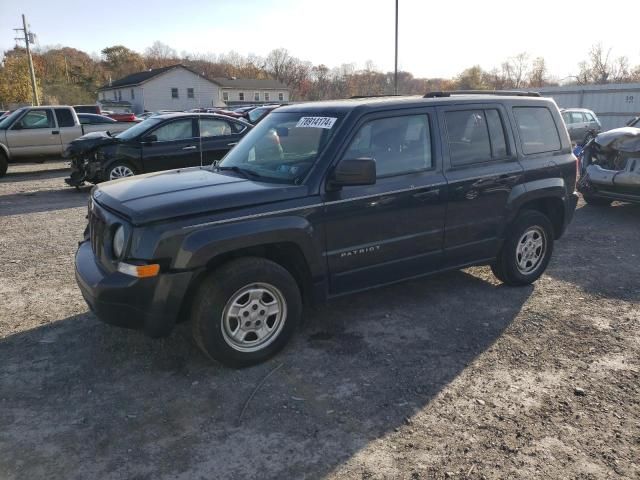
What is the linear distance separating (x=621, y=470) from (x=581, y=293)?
2.81m

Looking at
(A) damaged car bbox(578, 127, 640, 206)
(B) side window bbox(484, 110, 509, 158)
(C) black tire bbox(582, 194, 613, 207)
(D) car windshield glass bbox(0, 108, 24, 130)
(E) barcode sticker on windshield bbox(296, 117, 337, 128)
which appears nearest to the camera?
(E) barcode sticker on windshield bbox(296, 117, 337, 128)

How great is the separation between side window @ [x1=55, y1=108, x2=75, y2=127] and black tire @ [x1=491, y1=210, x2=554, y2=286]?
43.8ft

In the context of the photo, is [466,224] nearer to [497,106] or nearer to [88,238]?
[497,106]

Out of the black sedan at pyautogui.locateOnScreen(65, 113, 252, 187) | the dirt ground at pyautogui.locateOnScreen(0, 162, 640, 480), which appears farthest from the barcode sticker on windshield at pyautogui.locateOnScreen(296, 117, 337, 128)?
the black sedan at pyautogui.locateOnScreen(65, 113, 252, 187)

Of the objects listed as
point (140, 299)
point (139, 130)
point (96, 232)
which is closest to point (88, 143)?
point (139, 130)

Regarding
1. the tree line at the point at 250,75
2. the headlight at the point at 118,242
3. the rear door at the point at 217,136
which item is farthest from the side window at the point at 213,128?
the tree line at the point at 250,75

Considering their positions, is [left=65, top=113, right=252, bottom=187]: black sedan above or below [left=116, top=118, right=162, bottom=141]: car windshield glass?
below

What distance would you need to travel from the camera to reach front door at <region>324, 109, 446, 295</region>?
12.9 feet

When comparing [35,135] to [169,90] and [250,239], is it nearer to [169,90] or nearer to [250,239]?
[250,239]

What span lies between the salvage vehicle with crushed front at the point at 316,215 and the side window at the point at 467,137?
1cm

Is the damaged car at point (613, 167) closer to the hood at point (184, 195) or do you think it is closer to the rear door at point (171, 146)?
the hood at point (184, 195)

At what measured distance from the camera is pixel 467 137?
15.1 feet

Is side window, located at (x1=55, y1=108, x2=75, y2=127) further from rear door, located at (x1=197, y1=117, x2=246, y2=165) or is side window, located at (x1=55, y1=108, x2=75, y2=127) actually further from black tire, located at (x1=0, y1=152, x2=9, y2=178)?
rear door, located at (x1=197, y1=117, x2=246, y2=165)

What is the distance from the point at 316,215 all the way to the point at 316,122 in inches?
34.2
